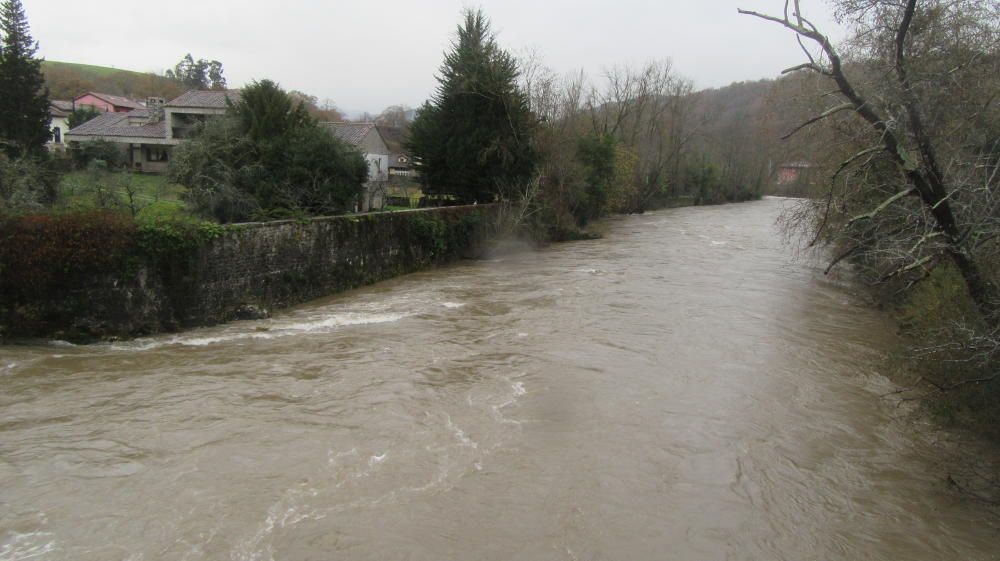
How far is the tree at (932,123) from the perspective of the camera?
741cm

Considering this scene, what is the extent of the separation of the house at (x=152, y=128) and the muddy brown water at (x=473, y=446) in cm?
2991

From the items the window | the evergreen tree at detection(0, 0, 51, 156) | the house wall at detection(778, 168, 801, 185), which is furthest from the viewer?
the window

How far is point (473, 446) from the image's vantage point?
822 centimetres

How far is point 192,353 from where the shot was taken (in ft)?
38.8

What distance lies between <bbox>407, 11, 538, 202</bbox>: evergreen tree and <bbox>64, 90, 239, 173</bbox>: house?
15869 millimetres

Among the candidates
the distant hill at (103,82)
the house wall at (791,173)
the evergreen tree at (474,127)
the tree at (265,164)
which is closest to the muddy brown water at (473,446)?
the tree at (265,164)

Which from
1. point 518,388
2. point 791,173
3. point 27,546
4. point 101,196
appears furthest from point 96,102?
point 27,546

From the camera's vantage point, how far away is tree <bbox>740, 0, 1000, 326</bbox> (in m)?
7.41

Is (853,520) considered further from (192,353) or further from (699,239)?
(699,239)

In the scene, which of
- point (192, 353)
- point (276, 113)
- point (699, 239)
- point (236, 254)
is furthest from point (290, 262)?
point (699, 239)

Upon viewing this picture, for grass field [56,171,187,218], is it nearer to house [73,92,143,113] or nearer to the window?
the window

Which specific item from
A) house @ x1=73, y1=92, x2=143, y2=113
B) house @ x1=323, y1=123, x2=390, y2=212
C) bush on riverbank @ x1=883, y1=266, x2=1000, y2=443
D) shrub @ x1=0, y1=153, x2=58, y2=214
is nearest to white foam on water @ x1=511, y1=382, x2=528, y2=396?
bush on riverbank @ x1=883, y1=266, x2=1000, y2=443

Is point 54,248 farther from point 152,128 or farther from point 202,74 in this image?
point 202,74

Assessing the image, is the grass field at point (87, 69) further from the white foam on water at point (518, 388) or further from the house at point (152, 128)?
the white foam on water at point (518, 388)
